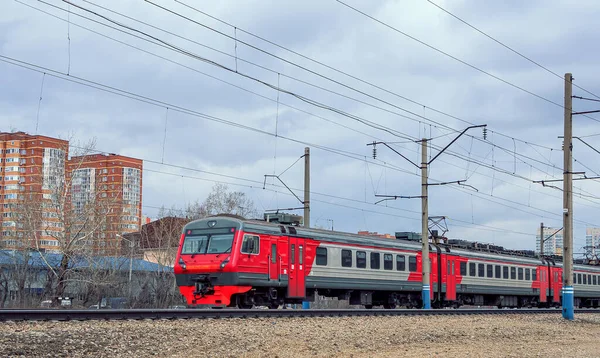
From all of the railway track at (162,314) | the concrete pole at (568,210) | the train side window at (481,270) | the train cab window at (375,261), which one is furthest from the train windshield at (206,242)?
the train side window at (481,270)

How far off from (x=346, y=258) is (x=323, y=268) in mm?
1793

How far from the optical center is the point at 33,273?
2029 inches

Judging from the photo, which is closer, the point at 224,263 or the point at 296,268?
the point at 224,263

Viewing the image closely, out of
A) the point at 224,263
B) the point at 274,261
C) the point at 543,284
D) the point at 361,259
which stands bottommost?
the point at 543,284

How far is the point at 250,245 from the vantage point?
89.5 ft

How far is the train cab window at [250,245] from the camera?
27047mm

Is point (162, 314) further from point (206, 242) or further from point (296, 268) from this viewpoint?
point (296, 268)

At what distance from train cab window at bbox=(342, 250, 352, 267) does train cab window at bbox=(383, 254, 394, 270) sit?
9.82 feet

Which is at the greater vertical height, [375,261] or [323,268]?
[375,261]

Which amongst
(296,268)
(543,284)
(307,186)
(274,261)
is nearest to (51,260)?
(307,186)

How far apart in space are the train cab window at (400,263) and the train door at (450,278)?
15.3 feet

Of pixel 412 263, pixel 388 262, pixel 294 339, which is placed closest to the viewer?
pixel 294 339

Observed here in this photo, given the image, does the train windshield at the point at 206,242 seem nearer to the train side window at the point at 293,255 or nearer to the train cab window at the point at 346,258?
the train side window at the point at 293,255

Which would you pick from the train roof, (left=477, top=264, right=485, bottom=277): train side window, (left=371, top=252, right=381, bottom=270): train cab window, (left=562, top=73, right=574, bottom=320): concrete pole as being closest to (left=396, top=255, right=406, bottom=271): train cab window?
the train roof
